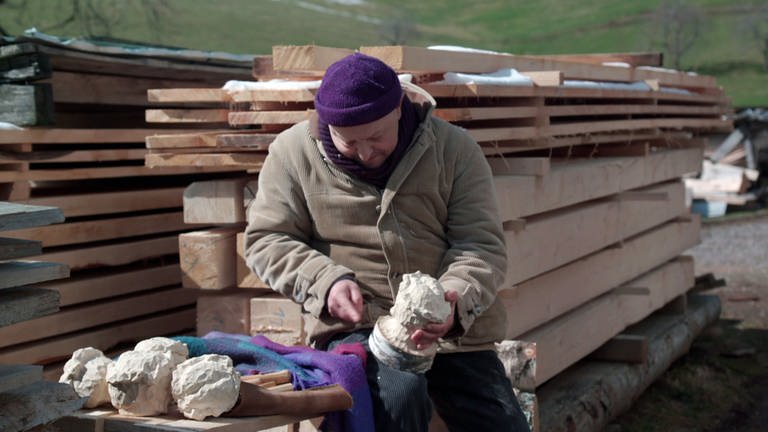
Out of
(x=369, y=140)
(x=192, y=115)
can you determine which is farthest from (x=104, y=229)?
(x=369, y=140)

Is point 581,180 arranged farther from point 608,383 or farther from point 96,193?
point 96,193

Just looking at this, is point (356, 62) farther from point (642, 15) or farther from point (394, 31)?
point (642, 15)

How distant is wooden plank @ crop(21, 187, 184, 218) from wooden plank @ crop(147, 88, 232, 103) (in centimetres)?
104

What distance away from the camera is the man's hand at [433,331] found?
350 centimetres

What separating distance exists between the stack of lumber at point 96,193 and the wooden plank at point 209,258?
808 millimetres

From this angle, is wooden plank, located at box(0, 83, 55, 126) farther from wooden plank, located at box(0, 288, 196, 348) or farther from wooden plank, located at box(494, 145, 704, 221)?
wooden plank, located at box(494, 145, 704, 221)

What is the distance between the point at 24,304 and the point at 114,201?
3315 mm

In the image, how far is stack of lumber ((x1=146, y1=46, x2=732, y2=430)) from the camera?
16.5 feet

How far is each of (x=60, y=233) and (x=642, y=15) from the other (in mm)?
49270

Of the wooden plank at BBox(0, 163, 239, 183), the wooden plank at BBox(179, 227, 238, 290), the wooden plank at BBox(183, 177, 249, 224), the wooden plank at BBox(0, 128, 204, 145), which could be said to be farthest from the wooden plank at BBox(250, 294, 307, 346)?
the wooden plank at BBox(0, 128, 204, 145)

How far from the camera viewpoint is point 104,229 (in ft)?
20.6

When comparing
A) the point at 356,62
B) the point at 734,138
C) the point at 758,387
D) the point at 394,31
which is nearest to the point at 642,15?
the point at 394,31

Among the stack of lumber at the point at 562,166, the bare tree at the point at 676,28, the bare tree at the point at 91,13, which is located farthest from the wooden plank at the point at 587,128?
the bare tree at the point at 676,28

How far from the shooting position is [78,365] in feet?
11.6
